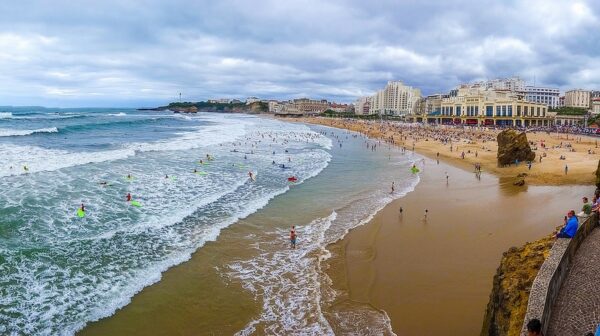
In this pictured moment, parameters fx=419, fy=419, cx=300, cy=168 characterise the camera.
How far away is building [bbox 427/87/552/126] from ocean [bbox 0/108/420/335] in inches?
2897

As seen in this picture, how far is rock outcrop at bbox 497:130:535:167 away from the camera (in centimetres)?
3088

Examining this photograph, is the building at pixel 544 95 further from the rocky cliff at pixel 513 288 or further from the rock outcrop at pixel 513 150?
the rocky cliff at pixel 513 288

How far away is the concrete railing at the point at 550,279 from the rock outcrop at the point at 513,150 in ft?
80.3

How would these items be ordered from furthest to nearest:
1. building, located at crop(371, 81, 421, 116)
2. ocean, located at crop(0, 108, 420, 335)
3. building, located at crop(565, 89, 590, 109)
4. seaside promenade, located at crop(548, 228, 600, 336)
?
building, located at crop(371, 81, 421, 116)
building, located at crop(565, 89, 590, 109)
ocean, located at crop(0, 108, 420, 335)
seaside promenade, located at crop(548, 228, 600, 336)

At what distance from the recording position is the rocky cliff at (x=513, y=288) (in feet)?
19.7

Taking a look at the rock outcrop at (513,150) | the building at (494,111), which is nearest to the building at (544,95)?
the building at (494,111)

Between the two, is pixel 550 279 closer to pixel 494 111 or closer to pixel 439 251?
pixel 439 251

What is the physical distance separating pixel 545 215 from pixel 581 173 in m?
11.9

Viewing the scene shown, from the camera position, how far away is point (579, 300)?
638 centimetres

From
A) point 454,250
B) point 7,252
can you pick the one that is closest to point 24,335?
point 7,252

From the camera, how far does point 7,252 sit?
12.2m

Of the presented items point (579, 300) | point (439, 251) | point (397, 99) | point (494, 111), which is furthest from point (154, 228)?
point (397, 99)

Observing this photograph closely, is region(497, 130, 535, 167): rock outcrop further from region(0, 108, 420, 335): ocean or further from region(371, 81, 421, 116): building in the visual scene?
region(371, 81, 421, 116): building

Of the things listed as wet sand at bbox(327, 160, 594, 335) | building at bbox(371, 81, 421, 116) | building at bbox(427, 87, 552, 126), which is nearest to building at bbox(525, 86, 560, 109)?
building at bbox(371, 81, 421, 116)
